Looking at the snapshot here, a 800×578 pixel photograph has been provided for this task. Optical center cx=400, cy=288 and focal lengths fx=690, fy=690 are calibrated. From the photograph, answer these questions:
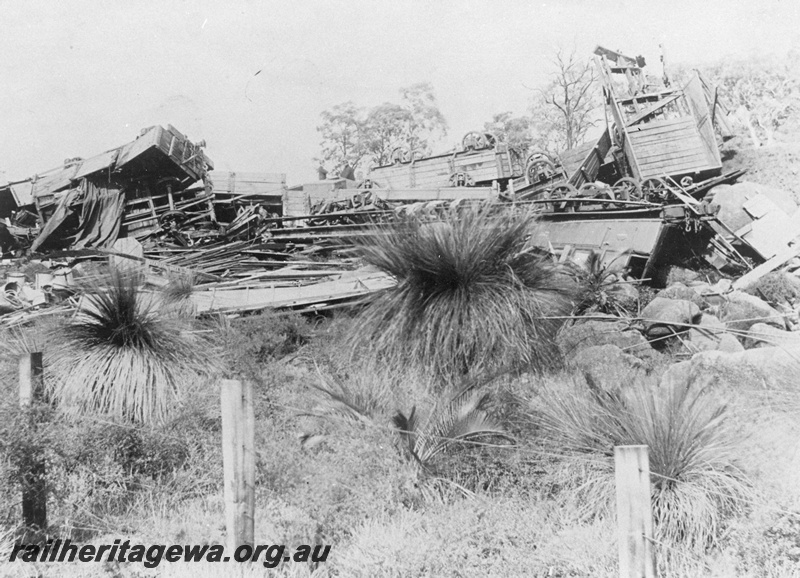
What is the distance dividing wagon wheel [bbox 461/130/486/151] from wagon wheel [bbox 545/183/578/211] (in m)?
5.93

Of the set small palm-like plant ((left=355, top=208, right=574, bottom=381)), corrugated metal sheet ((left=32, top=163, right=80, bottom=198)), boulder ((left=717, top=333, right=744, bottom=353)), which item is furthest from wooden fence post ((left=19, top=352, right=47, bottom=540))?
corrugated metal sheet ((left=32, top=163, right=80, bottom=198))

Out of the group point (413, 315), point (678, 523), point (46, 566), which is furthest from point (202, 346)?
point (678, 523)

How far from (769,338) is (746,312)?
2055mm

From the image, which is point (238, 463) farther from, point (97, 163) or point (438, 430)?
point (97, 163)

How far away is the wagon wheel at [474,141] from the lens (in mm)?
25125

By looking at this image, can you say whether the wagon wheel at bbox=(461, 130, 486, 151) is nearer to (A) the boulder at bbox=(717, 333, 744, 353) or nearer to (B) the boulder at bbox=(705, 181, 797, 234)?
(B) the boulder at bbox=(705, 181, 797, 234)

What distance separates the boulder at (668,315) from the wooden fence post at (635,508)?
24.3ft

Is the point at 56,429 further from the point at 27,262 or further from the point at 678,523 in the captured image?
the point at 27,262

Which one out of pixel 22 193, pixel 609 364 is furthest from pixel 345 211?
pixel 22 193

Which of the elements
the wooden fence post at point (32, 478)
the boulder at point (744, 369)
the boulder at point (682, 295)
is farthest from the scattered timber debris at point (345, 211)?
the wooden fence post at point (32, 478)

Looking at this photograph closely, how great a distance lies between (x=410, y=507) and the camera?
612 cm

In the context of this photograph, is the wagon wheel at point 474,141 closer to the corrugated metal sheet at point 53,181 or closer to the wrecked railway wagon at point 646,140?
the wrecked railway wagon at point 646,140

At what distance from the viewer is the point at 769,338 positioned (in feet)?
33.2

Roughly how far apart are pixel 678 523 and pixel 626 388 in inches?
55.7
